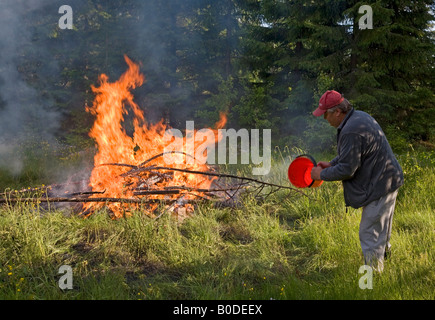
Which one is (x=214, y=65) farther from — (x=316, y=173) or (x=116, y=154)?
(x=316, y=173)

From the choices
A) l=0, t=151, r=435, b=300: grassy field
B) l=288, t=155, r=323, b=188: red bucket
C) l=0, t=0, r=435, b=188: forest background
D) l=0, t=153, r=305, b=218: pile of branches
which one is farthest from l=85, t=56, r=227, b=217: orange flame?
l=0, t=0, r=435, b=188: forest background

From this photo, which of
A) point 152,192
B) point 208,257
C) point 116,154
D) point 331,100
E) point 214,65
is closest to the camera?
point 331,100

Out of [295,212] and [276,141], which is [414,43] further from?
[295,212]

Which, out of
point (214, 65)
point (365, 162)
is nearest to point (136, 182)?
point (365, 162)

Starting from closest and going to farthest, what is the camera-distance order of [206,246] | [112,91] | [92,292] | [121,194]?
[92,292] < [206,246] < [121,194] < [112,91]

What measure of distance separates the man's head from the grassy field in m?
1.58

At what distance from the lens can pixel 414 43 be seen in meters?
10.6

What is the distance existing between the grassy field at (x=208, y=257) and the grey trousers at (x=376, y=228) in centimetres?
16

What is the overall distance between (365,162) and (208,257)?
2121 mm

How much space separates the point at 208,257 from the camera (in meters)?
3.87

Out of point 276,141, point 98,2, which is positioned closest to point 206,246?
point 276,141

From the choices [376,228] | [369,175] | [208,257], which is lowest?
[208,257]

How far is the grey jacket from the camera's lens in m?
3.22

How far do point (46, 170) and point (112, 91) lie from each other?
3543 mm
